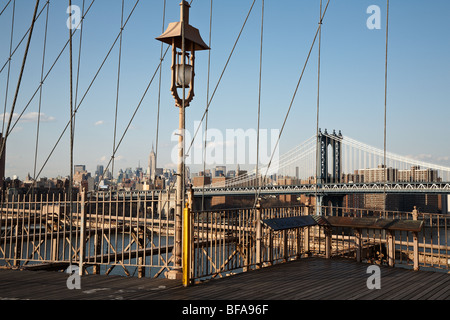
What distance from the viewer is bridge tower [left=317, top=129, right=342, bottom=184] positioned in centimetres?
7031

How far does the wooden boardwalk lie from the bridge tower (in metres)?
61.2

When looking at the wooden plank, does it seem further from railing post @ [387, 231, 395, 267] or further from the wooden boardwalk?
railing post @ [387, 231, 395, 267]

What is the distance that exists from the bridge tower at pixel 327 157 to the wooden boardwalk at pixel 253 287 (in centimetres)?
6122

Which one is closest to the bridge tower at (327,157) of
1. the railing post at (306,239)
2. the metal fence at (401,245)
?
the metal fence at (401,245)

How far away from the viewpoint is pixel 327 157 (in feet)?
235

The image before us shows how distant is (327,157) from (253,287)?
222 feet

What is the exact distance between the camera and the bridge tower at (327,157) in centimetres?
7031

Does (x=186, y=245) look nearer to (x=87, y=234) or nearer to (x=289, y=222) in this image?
(x=289, y=222)

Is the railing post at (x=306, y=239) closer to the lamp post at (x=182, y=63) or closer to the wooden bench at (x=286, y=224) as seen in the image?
the wooden bench at (x=286, y=224)

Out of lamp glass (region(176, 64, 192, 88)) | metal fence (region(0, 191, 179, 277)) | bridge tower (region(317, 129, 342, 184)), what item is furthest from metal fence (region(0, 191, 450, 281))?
bridge tower (region(317, 129, 342, 184))

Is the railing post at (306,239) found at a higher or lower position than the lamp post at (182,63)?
lower
